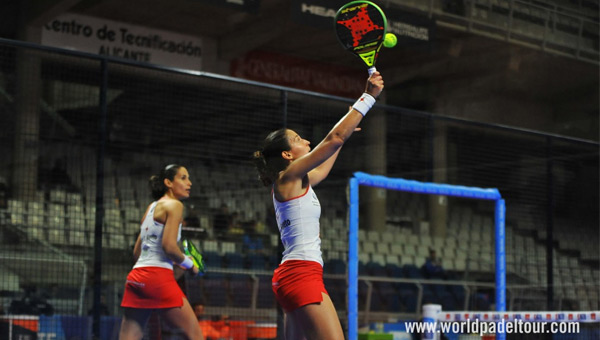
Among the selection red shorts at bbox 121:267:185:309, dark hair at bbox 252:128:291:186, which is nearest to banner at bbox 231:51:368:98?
red shorts at bbox 121:267:185:309

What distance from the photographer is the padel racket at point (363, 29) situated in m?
4.80

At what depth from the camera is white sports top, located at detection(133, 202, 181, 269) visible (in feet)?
20.5

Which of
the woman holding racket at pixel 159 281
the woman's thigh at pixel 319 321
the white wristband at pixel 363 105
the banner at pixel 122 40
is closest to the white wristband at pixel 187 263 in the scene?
the woman holding racket at pixel 159 281

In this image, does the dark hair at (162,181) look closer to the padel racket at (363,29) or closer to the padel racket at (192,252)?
the padel racket at (192,252)

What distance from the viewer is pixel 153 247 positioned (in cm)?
628

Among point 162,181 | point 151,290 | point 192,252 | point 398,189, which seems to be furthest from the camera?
point 398,189

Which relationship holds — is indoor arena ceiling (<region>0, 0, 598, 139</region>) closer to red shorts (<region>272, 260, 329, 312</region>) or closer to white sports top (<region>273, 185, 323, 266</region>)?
white sports top (<region>273, 185, 323, 266</region>)

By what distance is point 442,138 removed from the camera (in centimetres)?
1616

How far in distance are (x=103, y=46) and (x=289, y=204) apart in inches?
411

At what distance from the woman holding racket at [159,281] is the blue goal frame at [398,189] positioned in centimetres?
200

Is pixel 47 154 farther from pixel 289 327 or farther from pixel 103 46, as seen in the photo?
pixel 289 327

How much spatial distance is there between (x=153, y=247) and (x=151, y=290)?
333mm

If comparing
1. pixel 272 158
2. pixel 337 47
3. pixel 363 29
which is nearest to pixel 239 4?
pixel 337 47

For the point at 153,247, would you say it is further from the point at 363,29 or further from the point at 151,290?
the point at 363,29
